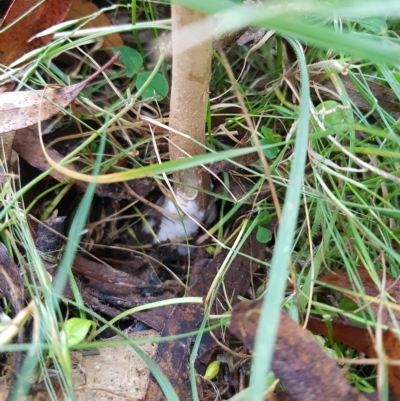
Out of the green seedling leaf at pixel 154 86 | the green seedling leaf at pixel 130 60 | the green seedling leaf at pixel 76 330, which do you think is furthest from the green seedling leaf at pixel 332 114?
the green seedling leaf at pixel 76 330

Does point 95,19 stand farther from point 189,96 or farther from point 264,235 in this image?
point 264,235

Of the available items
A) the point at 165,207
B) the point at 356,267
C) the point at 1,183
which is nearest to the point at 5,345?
the point at 1,183

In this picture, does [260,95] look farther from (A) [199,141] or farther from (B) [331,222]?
(B) [331,222]

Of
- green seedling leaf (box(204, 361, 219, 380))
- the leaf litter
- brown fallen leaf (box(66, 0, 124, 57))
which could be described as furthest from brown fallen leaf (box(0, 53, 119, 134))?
green seedling leaf (box(204, 361, 219, 380))

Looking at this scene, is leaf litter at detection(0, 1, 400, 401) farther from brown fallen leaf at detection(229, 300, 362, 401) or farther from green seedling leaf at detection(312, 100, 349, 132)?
green seedling leaf at detection(312, 100, 349, 132)

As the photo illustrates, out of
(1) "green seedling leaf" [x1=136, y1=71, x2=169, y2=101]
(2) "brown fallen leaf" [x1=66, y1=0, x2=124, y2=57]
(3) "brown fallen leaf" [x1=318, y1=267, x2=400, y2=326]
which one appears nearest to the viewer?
(3) "brown fallen leaf" [x1=318, y1=267, x2=400, y2=326]
